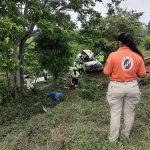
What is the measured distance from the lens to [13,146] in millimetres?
8484

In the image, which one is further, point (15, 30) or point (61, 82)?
point (61, 82)

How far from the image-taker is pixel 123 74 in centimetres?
707

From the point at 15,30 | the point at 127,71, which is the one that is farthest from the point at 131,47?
the point at 15,30

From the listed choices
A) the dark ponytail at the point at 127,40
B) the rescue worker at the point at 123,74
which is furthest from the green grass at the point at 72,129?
the dark ponytail at the point at 127,40

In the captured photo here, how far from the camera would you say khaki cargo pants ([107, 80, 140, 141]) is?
23.4 ft

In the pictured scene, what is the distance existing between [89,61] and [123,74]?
18651 mm

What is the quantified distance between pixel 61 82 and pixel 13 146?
1050cm

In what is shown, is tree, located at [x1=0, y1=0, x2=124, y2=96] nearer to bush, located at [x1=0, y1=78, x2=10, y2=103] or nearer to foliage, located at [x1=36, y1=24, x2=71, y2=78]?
bush, located at [x1=0, y1=78, x2=10, y2=103]

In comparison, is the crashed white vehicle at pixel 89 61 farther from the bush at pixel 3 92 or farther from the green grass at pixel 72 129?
the green grass at pixel 72 129

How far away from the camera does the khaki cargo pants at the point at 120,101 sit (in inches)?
281

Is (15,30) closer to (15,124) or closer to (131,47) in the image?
(15,124)

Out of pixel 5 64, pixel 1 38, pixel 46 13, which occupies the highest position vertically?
pixel 46 13

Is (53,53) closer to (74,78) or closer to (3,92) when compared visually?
(3,92)

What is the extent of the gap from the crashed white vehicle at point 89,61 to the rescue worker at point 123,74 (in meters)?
17.2
